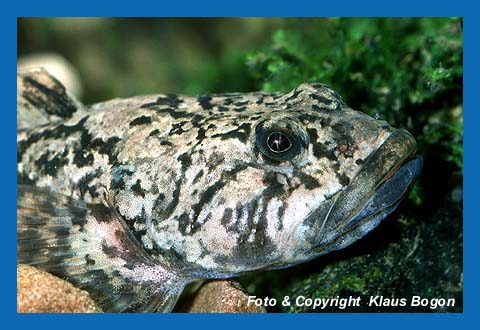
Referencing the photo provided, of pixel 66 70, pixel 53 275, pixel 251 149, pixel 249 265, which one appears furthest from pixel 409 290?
pixel 66 70

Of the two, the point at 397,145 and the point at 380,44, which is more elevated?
the point at 380,44

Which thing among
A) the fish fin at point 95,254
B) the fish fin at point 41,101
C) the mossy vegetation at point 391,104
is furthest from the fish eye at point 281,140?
the fish fin at point 41,101

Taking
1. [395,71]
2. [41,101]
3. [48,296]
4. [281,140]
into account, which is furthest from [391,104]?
[48,296]

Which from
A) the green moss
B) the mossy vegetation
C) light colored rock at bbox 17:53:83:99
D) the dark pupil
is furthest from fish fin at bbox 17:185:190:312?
light colored rock at bbox 17:53:83:99

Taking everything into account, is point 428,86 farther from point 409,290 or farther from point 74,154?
point 74,154

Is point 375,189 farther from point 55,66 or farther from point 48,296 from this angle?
point 55,66

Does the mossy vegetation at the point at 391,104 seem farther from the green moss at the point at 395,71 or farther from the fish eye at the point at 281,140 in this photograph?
the fish eye at the point at 281,140

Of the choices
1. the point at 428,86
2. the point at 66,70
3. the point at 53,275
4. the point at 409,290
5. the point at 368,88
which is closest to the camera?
the point at 53,275

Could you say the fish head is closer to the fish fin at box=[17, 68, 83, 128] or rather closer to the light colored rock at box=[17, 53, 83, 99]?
the fish fin at box=[17, 68, 83, 128]
